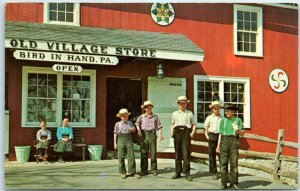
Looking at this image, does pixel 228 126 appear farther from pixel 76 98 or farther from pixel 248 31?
pixel 248 31

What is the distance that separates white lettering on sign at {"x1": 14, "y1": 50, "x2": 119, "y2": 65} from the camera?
921 cm

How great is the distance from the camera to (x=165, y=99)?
37.0 ft

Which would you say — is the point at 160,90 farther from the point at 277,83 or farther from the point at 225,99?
the point at 277,83

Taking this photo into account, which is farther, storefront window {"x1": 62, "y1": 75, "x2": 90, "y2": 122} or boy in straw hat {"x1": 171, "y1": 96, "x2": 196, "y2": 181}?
storefront window {"x1": 62, "y1": 75, "x2": 90, "y2": 122}

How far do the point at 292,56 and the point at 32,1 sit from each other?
5.94 meters

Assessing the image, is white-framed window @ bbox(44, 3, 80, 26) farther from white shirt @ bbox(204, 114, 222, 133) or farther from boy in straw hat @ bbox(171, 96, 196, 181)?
white shirt @ bbox(204, 114, 222, 133)

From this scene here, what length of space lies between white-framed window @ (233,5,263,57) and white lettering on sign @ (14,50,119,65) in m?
4.01

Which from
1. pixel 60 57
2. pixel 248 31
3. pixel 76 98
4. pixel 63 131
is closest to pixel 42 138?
pixel 63 131

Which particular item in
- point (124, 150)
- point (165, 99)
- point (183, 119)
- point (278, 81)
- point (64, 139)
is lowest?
point (124, 150)

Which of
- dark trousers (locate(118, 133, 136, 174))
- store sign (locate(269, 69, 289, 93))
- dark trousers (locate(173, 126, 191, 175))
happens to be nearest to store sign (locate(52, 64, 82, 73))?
dark trousers (locate(118, 133, 136, 174))

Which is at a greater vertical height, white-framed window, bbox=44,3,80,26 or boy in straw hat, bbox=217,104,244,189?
white-framed window, bbox=44,3,80,26

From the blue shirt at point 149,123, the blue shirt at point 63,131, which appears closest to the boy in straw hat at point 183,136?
the blue shirt at point 149,123

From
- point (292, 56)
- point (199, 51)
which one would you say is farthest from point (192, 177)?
point (292, 56)

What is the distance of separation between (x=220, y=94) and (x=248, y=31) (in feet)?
6.14
